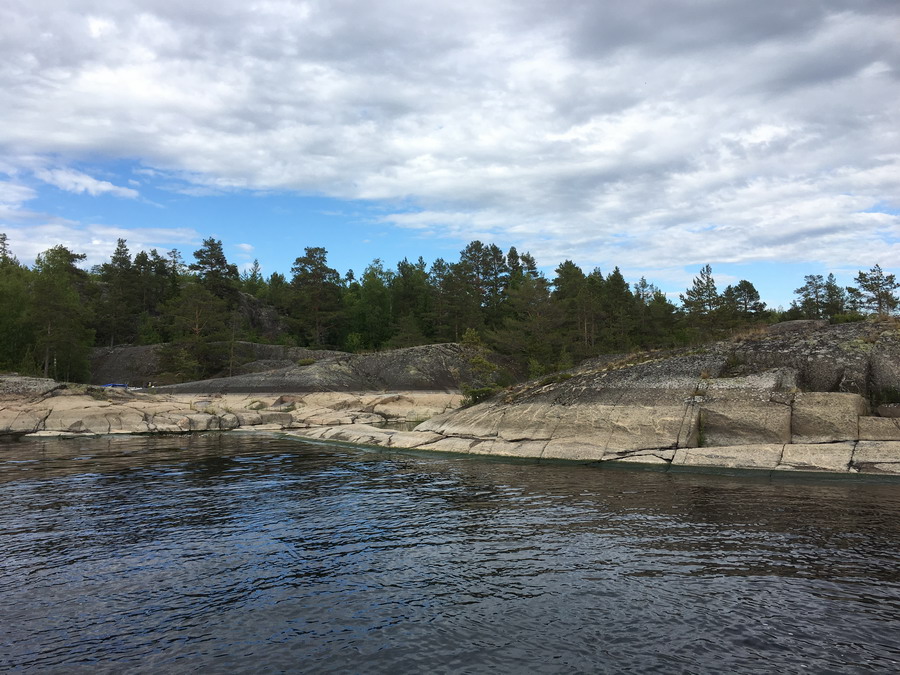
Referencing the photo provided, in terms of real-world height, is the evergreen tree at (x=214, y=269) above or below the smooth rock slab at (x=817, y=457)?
above

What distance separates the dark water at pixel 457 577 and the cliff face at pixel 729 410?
2.62 meters

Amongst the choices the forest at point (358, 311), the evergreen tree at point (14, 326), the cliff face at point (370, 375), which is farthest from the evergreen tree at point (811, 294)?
the evergreen tree at point (14, 326)

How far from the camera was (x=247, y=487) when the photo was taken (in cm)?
2041

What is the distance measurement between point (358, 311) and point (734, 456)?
99.1 metres

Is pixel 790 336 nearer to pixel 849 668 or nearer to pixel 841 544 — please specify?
pixel 841 544

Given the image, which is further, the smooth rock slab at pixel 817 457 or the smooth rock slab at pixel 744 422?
the smooth rock slab at pixel 744 422

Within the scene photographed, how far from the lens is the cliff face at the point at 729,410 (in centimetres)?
2141

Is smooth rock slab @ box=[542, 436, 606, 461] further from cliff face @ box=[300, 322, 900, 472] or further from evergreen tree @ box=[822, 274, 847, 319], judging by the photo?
evergreen tree @ box=[822, 274, 847, 319]

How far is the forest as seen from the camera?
68.7 m

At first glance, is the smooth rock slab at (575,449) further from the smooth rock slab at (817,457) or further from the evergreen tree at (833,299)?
the evergreen tree at (833,299)

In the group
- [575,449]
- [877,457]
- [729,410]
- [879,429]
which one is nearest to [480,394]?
[575,449]

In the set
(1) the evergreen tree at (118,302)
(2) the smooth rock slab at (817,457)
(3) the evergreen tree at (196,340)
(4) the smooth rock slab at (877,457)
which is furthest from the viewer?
(1) the evergreen tree at (118,302)

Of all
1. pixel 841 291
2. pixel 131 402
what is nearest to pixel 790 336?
pixel 131 402

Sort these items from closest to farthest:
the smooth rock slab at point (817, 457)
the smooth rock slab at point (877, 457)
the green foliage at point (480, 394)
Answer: the smooth rock slab at point (877, 457) → the smooth rock slab at point (817, 457) → the green foliage at point (480, 394)
